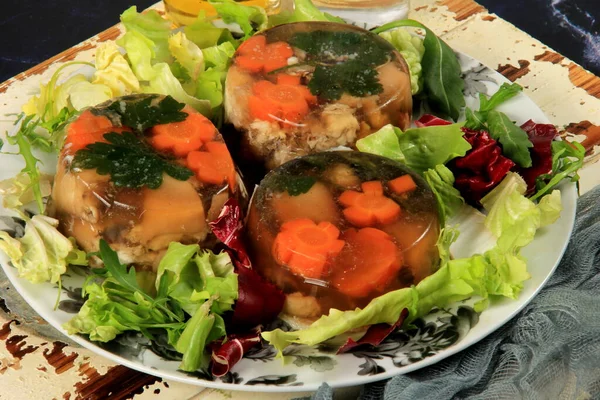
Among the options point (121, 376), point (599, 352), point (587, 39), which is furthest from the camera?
point (587, 39)

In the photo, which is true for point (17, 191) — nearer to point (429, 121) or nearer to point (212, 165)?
point (212, 165)

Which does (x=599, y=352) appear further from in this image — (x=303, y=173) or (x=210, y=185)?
(x=210, y=185)

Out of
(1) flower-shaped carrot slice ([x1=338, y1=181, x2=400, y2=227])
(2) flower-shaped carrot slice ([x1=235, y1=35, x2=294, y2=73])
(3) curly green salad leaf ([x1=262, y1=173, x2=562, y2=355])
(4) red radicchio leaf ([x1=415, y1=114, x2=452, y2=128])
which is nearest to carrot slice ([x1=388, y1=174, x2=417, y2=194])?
(1) flower-shaped carrot slice ([x1=338, y1=181, x2=400, y2=227])

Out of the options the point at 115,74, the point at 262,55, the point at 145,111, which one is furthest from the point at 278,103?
the point at 115,74

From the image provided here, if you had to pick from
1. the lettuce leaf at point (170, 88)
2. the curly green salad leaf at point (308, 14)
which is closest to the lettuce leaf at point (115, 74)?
the lettuce leaf at point (170, 88)

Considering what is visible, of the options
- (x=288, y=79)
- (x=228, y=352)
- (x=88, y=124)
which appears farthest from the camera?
(x=288, y=79)

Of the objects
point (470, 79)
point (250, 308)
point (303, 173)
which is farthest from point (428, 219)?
point (470, 79)

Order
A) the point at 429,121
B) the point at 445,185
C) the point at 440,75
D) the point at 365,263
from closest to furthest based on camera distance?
the point at 365,263 < the point at 445,185 < the point at 429,121 < the point at 440,75
